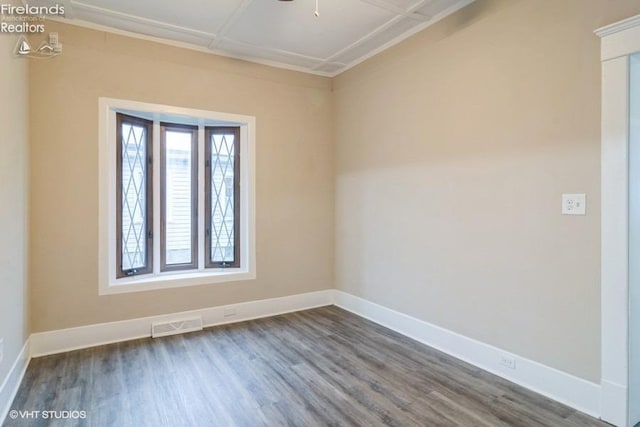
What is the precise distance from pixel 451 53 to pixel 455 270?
188 centimetres

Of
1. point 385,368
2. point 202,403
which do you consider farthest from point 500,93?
point 202,403

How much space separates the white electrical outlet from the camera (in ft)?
8.47

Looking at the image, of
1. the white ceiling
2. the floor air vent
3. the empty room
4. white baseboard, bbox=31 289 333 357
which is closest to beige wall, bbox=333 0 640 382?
the empty room

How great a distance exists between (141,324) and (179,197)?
1.39m

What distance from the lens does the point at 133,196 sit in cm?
364

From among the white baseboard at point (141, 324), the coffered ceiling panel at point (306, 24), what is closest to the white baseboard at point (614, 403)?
the white baseboard at point (141, 324)

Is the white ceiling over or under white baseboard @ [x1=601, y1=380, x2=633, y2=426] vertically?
over

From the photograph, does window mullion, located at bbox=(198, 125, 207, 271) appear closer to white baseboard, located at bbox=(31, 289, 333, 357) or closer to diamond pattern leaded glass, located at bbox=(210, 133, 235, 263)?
diamond pattern leaded glass, located at bbox=(210, 133, 235, 263)

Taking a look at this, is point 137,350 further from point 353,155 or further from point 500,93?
point 500,93

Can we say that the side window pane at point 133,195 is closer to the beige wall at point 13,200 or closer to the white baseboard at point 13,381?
the beige wall at point 13,200

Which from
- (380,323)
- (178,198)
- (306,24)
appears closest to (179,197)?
(178,198)

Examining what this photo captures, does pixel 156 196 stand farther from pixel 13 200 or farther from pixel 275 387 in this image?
pixel 275 387

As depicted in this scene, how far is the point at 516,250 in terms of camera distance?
2576 mm

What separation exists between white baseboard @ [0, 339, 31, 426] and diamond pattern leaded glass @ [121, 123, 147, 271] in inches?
41.9
